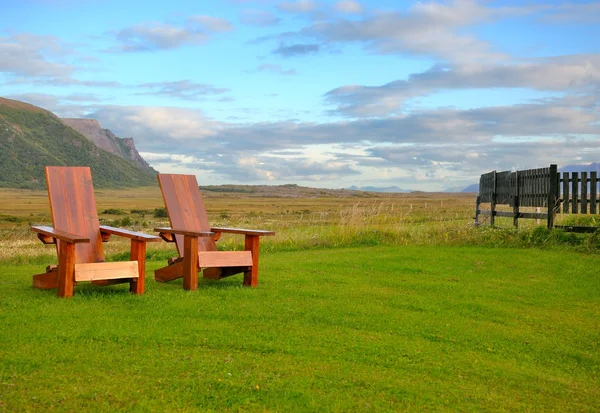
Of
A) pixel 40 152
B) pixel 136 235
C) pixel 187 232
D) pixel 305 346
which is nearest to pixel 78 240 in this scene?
pixel 136 235

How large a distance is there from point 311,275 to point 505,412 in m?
4.88

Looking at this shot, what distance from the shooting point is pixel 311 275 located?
27.9ft

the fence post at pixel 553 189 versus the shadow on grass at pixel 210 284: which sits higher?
the fence post at pixel 553 189

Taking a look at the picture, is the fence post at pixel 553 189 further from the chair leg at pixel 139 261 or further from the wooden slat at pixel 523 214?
the chair leg at pixel 139 261

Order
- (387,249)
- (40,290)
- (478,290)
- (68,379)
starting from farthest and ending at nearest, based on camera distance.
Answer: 1. (387,249)
2. (478,290)
3. (40,290)
4. (68,379)

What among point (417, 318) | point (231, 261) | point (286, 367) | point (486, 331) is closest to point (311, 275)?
point (231, 261)

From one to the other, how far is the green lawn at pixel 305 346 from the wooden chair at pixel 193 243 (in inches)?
8.9

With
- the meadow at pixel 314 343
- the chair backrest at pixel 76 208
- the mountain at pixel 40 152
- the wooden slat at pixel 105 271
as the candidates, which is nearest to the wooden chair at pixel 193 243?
the meadow at pixel 314 343

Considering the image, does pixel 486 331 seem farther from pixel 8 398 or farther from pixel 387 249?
pixel 387 249

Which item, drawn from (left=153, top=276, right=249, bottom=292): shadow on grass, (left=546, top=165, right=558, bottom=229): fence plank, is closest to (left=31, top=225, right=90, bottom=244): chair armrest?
(left=153, top=276, right=249, bottom=292): shadow on grass

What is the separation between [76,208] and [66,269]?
127 cm

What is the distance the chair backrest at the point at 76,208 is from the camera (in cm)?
737

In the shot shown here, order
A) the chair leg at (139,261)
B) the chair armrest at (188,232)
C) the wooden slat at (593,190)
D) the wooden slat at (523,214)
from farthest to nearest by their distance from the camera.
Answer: the wooden slat at (523,214), the wooden slat at (593,190), the chair armrest at (188,232), the chair leg at (139,261)

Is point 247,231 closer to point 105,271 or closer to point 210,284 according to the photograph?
point 210,284
